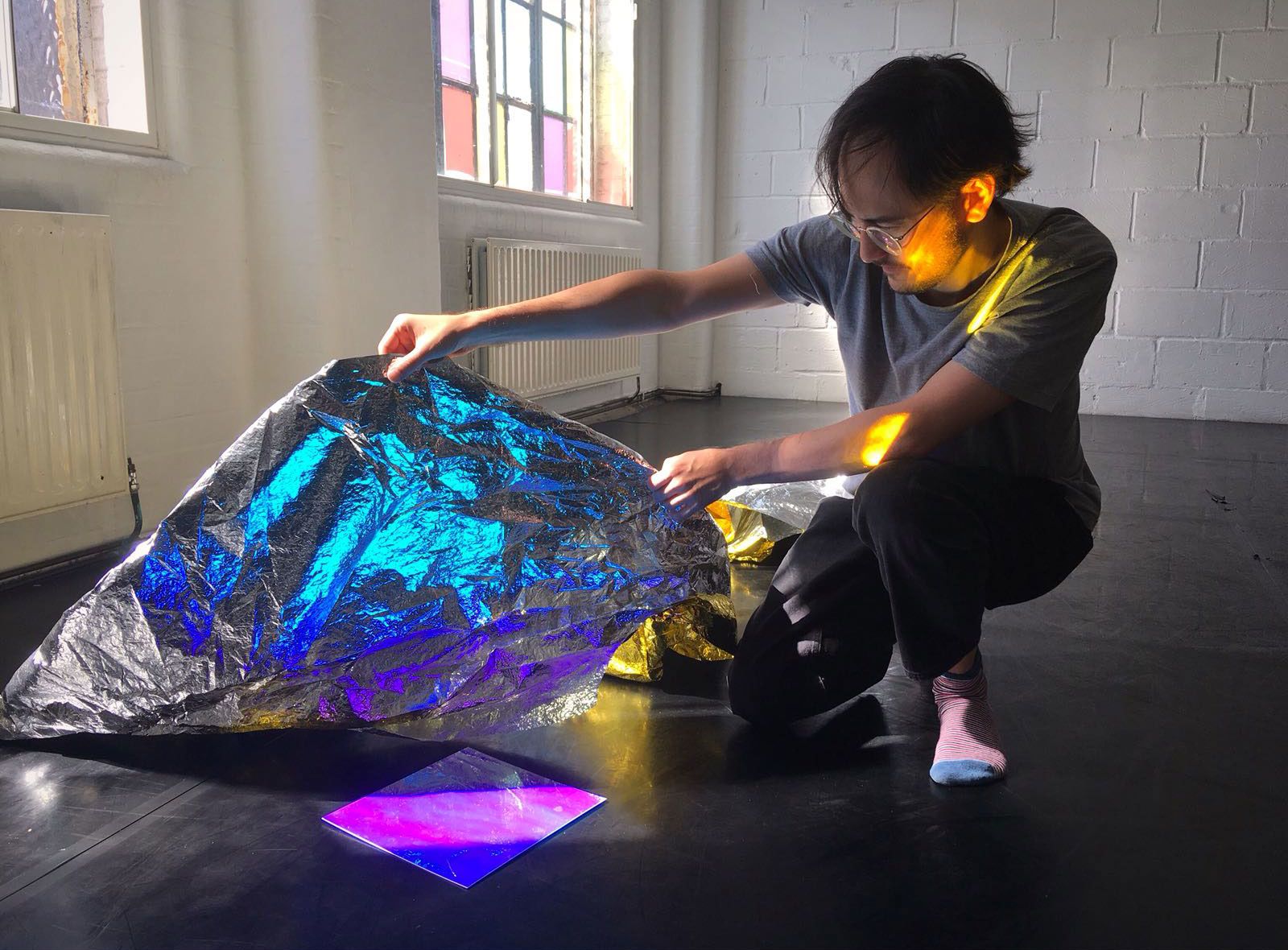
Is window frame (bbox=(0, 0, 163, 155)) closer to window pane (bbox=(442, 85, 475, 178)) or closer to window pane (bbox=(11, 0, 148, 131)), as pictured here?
window pane (bbox=(11, 0, 148, 131))

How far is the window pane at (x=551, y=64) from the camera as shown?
4.36 m

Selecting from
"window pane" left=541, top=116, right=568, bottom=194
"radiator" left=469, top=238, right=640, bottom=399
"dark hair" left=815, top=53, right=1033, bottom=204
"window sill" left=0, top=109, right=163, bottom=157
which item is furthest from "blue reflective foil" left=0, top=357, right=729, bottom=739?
"window pane" left=541, top=116, right=568, bottom=194

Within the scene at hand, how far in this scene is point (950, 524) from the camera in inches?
51.3

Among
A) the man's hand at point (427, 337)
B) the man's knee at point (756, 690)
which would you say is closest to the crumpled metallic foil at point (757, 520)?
the man's knee at point (756, 690)

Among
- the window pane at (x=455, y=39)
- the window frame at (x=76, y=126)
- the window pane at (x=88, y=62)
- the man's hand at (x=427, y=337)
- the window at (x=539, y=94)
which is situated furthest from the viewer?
the window at (x=539, y=94)

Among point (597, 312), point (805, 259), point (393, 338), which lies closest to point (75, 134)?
point (393, 338)

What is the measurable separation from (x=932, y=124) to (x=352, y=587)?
2.91ft

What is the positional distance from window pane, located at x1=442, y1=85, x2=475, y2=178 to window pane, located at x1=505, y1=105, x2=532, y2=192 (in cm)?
26

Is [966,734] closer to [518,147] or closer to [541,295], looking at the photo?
[541,295]

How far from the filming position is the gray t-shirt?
4.20 feet

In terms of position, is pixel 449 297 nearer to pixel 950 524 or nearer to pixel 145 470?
pixel 145 470

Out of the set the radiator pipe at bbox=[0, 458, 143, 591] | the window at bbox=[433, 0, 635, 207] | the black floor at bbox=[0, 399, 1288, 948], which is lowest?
the black floor at bbox=[0, 399, 1288, 948]

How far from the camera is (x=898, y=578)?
1.32 m

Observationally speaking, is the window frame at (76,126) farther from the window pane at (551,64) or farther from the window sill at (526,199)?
the window pane at (551,64)
